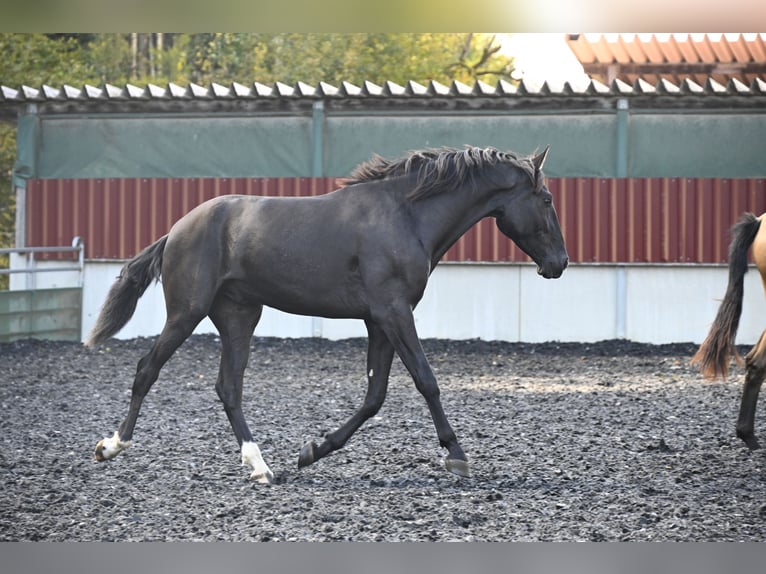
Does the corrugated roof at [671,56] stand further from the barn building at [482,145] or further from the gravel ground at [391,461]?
the gravel ground at [391,461]

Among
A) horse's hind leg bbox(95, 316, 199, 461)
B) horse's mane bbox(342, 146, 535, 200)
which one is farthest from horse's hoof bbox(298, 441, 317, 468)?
horse's mane bbox(342, 146, 535, 200)

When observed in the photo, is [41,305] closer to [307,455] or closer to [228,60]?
[307,455]

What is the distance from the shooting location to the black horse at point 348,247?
5055 millimetres

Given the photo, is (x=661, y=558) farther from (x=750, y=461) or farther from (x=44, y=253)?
(x=44, y=253)

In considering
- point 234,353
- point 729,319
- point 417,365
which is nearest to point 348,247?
point 417,365

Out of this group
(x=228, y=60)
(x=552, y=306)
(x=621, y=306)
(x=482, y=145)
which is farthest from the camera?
(x=228, y=60)

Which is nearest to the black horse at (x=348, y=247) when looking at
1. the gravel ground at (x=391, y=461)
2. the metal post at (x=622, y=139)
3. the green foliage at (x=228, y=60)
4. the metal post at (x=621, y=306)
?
the gravel ground at (x=391, y=461)

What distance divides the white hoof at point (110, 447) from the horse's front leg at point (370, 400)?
808 mm

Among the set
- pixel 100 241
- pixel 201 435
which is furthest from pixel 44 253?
pixel 201 435

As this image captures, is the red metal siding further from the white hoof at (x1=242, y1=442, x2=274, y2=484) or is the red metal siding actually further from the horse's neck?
the white hoof at (x1=242, y1=442, x2=274, y2=484)

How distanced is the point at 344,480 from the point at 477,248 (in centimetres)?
712

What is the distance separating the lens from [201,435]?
624cm

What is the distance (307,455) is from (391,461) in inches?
20.1

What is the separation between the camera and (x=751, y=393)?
5.87 metres
